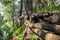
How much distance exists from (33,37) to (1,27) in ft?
68.7

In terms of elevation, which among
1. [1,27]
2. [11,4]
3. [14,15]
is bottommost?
[1,27]

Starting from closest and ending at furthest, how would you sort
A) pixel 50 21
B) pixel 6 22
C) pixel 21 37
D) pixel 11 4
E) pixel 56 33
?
pixel 56 33
pixel 50 21
pixel 21 37
pixel 11 4
pixel 6 22

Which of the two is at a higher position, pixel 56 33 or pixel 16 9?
pixel 56 33

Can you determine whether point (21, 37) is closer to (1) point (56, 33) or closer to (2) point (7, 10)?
A: (1) point (56, 33)

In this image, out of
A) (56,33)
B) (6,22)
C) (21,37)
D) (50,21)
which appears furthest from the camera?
(6,22)

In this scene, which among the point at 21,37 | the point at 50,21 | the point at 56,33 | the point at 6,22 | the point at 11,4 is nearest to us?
the point at 56,33

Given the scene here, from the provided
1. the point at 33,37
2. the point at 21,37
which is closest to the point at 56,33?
the point at 33,37

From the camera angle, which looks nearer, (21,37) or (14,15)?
(21,37)

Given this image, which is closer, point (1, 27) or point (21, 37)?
point (21, 37)

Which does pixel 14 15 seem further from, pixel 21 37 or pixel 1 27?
pixel 21 37

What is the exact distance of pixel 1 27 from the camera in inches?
1177

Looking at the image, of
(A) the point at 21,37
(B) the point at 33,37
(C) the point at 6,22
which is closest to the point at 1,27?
(C) the point at 6,22

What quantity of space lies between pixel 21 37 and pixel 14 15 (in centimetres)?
1896

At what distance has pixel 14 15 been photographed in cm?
3002
